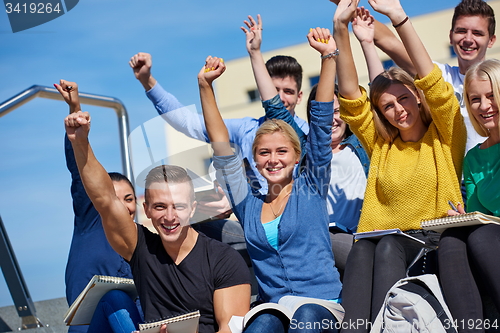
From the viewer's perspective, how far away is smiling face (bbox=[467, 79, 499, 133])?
7.98 ft

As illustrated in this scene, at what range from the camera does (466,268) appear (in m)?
2.14

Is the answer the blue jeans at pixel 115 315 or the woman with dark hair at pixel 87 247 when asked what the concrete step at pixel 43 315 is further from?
the blue jeans at pixel 115 315

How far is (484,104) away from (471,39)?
864mm

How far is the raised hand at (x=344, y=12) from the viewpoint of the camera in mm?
2793

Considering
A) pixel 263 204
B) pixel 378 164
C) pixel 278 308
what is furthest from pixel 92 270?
pixel 378 164

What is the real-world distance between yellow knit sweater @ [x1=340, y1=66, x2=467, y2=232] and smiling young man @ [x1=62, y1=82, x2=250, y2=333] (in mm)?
737

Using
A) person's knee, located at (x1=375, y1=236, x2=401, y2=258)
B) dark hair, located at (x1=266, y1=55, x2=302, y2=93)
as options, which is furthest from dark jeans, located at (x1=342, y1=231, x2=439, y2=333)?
dark hair, located at (x1=266, y1=55, x2=302, y2=93)

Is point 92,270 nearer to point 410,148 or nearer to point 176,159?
point 176,159

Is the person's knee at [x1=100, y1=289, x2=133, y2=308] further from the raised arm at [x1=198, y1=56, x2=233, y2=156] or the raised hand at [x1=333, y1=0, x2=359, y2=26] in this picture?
the raised hand at [x1=333, y1=0, x2=359, y2=26]

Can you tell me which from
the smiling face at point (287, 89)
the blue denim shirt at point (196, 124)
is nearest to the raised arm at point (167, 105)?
the blue denim shirt at point (196, 124)

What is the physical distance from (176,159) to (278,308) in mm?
998

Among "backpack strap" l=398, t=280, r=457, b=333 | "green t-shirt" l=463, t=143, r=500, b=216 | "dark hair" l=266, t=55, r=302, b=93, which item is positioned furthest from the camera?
"dark hair" l=266, t=55, r=302, b=93

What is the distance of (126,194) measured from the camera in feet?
10.2

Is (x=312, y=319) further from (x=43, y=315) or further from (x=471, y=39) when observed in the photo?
(x=43, y=315)
